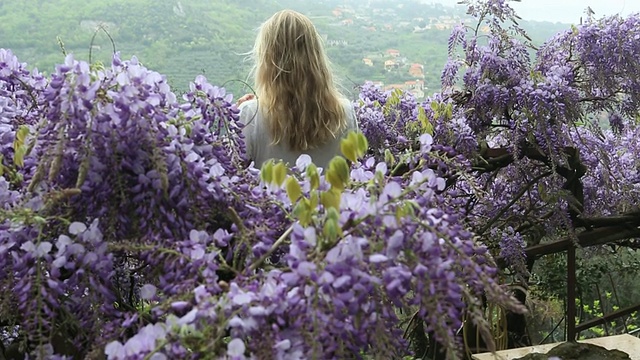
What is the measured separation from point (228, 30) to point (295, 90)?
1295mm

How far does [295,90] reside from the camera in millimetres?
1805

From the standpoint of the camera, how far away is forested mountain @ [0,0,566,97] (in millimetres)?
2412

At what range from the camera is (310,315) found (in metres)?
0.64

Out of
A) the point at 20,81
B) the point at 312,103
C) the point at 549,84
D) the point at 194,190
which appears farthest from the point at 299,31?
the point at 194,190

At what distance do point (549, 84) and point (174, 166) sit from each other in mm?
1234

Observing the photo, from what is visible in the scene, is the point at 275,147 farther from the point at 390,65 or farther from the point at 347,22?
the point at 347,22

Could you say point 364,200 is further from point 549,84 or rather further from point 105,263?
point 549,84

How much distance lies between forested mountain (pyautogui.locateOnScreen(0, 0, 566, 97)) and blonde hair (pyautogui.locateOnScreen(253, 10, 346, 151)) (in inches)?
9.2

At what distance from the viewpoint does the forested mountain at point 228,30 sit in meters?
2.41

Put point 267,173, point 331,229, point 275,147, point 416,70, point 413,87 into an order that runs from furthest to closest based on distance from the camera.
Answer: point 416,70 < point 413,87 < point 275,147 < point 267,173 < point 331,229

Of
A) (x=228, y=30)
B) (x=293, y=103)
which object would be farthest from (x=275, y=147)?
(x=228, y=30)

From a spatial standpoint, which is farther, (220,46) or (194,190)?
(220,46)

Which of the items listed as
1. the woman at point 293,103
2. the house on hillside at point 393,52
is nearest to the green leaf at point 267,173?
the woman at point 293,103

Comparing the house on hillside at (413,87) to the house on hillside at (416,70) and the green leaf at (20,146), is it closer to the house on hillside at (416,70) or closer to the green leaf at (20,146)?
the house on hillside at (416,70)
